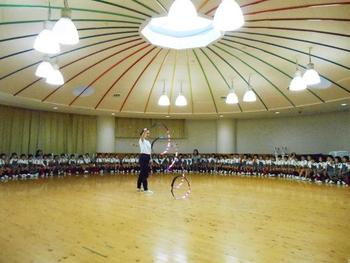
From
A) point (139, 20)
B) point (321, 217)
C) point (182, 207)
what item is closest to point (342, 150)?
point (321, 217)

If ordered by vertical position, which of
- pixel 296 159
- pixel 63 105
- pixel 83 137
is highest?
pixel 63 105

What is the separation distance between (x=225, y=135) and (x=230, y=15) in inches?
437

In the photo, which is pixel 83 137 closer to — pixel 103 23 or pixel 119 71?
pixel 119 71

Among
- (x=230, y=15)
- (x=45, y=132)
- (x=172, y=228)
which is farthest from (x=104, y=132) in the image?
(x=230, y=15)

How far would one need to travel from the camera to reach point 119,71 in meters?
7.14

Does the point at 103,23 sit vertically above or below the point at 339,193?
above

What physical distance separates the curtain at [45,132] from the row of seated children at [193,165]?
0.50m

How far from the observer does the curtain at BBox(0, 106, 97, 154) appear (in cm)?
1060

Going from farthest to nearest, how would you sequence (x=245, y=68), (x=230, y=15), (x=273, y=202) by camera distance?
1. (x=245, y=68)
2. (x=273, y=202)
3. (x=230, y=15)

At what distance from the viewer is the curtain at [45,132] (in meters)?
10.6

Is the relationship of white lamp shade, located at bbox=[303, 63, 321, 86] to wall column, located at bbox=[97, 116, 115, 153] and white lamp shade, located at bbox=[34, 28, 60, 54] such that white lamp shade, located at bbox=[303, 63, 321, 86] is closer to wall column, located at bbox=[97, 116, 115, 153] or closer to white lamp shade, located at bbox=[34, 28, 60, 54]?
white lamp shade, located at bbox=[34, 28, 60, 54]

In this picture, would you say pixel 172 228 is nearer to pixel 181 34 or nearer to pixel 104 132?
pixel 181 34

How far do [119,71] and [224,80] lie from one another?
9.27ft

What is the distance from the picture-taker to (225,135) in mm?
13445
